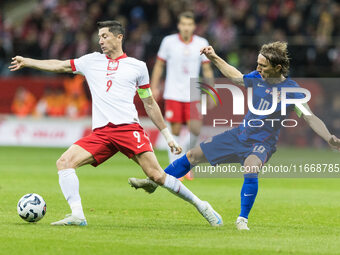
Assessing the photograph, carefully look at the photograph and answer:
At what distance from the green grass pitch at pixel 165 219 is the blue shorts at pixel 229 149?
78 centimetres

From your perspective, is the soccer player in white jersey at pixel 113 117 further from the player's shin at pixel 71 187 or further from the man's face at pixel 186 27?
the man's face at pixel 186 27

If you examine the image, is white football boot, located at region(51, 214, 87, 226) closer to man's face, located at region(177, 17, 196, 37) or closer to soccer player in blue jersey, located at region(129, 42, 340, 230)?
soccer player in blue jersey, located at region(129, 42, 340, 230)

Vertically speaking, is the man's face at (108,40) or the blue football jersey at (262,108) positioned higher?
the man's face at (108,40)

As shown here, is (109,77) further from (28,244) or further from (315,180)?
(315,180)

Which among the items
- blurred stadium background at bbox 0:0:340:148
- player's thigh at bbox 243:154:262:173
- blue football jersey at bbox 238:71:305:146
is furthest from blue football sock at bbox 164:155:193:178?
blurred stadium background at bbox 0:0:340:148

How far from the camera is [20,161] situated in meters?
18.4

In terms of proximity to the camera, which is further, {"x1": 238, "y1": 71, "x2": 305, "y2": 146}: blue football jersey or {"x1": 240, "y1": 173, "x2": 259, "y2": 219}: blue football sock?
{"x1": 238, "y1": 71, "x2": 305, "y2": 146}: blue football jersey

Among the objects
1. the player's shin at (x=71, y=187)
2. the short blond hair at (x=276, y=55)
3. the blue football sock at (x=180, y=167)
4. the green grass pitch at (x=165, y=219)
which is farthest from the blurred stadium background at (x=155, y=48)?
the player's shin at (x=71, y=187)

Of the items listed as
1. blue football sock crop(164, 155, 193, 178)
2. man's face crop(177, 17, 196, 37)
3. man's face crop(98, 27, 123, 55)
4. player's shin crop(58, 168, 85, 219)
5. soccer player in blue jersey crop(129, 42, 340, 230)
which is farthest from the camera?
man's face crop(177, 17, 196, 37)

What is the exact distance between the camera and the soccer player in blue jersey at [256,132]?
28.2ft

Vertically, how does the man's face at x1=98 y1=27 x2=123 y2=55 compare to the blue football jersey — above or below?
above

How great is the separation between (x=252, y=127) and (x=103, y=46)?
1.90 meters

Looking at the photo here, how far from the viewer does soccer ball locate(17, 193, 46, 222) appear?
868 cm

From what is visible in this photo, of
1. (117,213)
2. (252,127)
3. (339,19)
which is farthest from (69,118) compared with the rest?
(252,127)
